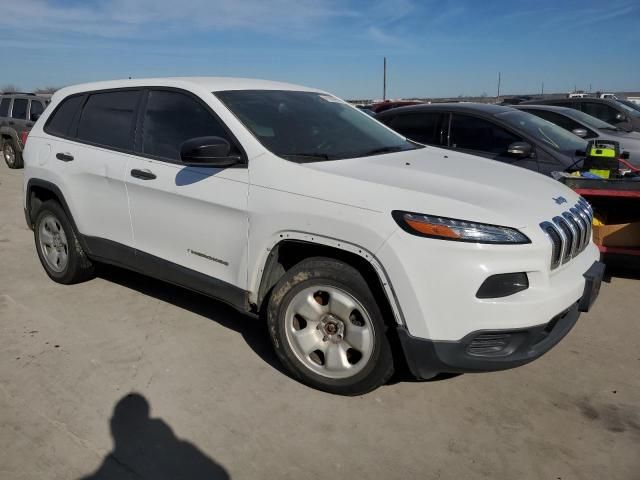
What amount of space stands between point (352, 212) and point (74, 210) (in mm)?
2703

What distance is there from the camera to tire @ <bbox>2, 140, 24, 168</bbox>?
45.4 feet

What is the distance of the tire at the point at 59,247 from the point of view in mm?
4684

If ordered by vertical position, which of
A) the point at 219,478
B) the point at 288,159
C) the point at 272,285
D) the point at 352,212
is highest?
the point at 288,159

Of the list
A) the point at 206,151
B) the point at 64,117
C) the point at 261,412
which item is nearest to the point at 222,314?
the point at 261,412

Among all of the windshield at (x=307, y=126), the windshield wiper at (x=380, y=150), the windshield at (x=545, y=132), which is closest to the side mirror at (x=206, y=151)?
the windshield at (x=307, y=126)

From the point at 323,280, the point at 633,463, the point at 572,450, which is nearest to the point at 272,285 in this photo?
the point at 323,280

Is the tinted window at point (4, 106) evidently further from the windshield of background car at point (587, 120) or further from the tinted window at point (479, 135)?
the windshield of background car at point (587, 120)

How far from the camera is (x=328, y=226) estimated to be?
2947mm

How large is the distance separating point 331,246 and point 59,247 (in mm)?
3009

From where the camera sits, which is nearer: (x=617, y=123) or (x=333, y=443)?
(x=333, y=443)

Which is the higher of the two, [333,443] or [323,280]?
[323,280]

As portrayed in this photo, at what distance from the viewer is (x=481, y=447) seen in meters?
2.78

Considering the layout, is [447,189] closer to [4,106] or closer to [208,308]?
[208,308]

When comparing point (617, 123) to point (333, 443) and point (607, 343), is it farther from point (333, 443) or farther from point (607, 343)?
point (333, 443)
